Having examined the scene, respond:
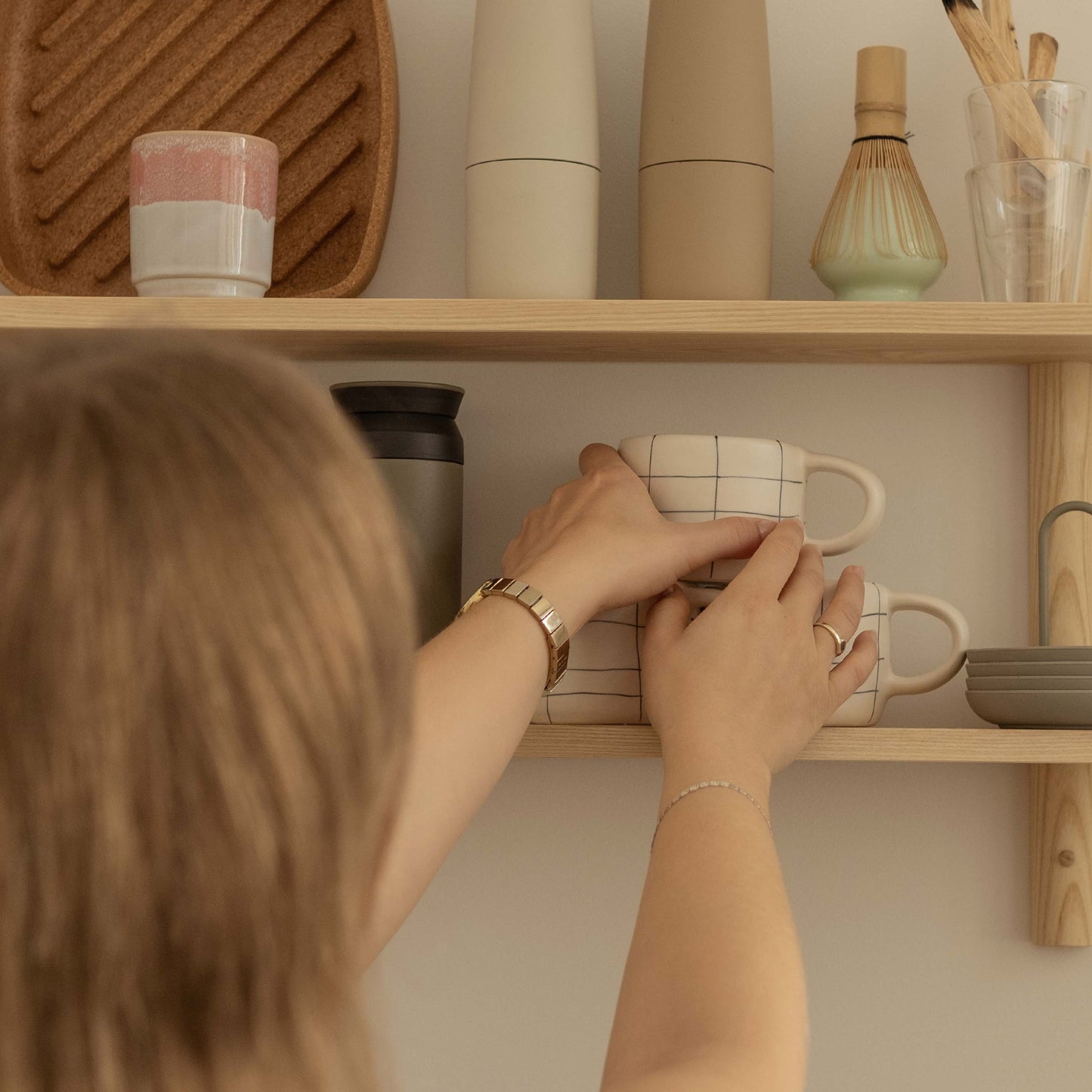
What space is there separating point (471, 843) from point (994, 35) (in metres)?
0.63

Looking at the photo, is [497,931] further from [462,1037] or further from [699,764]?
[699,764]

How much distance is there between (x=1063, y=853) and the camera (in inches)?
32.4

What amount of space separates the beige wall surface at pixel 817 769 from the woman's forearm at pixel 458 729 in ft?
0.78

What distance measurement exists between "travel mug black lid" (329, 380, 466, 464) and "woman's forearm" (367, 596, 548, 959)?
0.14 metres

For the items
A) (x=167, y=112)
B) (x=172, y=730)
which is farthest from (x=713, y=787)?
(x=167, y=112)

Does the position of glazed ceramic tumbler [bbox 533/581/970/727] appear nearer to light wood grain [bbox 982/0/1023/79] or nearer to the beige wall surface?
the beige wall surface

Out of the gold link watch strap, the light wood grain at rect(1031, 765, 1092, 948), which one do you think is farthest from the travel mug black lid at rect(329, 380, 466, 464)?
the light wood grain at rect(1031, 765, 1092, 948)

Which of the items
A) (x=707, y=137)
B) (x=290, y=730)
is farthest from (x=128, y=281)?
(x=290, y=730)

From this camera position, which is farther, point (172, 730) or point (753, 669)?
point (753, 669)

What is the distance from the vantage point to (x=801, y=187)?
871 mm

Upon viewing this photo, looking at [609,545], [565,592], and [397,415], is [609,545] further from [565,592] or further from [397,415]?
[397,415]

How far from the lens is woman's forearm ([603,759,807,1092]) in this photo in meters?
0.44

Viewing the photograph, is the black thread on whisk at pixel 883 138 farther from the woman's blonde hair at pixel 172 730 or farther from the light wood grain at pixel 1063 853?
the woman's blonde hair at pixel 172 730

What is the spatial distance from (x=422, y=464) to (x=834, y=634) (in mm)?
265
